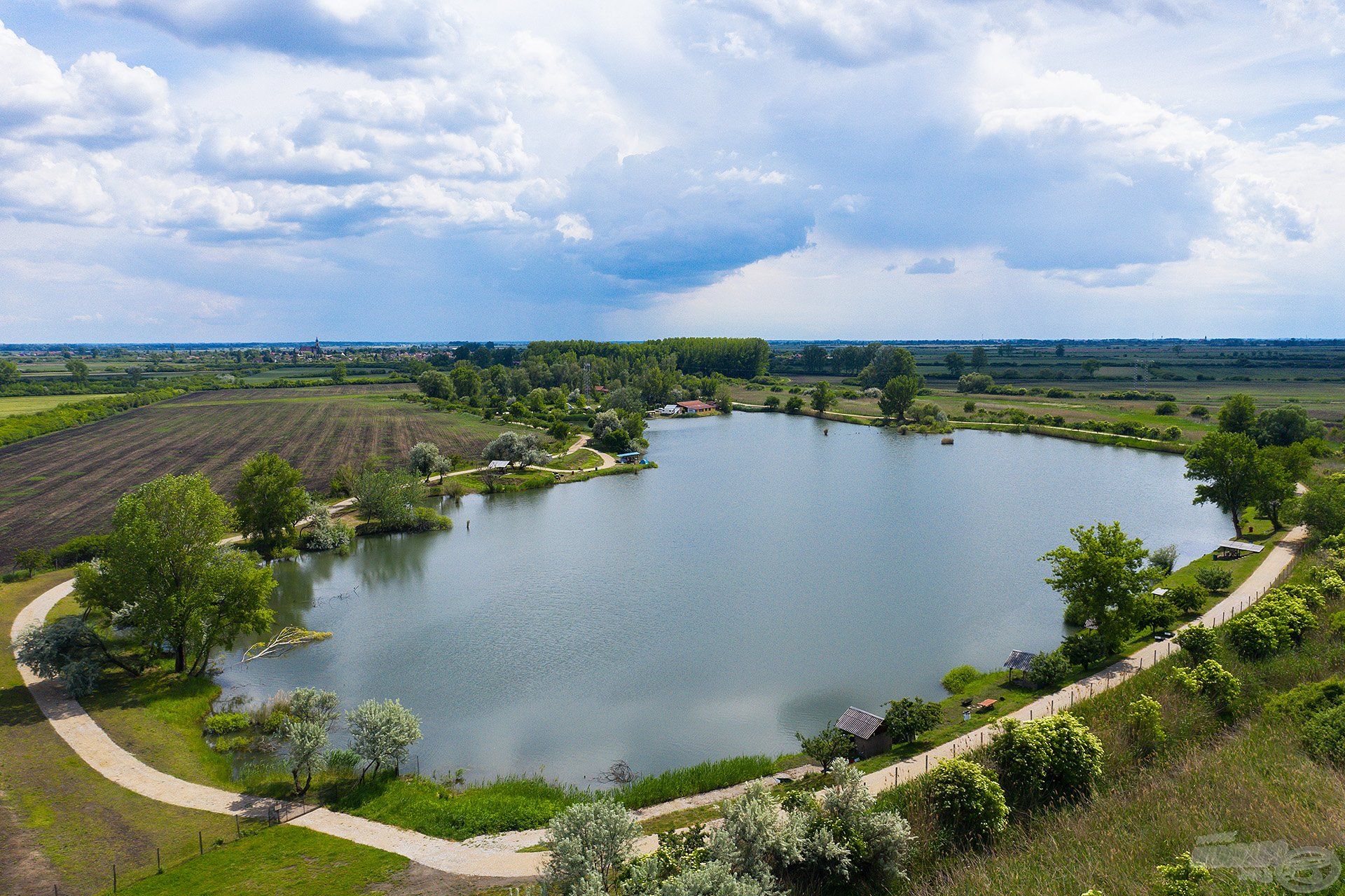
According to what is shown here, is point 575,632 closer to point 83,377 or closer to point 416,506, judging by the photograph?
point 416,506

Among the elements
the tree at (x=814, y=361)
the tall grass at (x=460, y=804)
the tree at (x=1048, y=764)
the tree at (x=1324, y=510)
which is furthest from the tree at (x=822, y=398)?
the tree at (x=1048, y=764)

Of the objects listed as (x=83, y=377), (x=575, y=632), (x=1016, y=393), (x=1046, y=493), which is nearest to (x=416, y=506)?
(x=575, y=632)

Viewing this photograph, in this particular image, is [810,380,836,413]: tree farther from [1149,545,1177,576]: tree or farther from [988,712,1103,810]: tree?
[988,712,1103,810]: tree

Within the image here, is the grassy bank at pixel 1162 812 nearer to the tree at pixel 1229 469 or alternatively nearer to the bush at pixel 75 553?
the tree at pixel 1229 469

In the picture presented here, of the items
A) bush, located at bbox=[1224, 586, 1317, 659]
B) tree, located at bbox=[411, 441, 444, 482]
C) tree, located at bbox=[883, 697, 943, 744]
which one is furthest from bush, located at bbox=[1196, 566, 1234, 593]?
tree, located at bbox=[411, 441, 444, 482]

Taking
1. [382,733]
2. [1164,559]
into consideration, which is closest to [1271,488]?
[1164,559]
